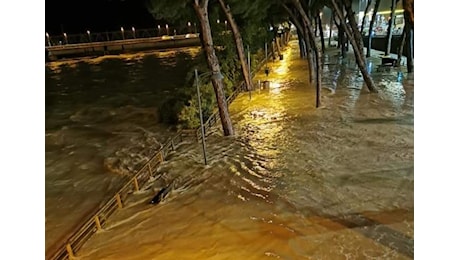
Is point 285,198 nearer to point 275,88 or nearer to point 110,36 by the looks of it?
point 275,88

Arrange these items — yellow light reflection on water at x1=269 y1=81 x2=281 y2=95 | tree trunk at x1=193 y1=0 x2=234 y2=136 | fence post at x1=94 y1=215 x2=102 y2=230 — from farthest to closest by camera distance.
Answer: yellow light reflection on water at x1=269 y1=81 x2=281 y2=95
tree trunk at x1=193 y1=0 x2=234 y2=136
fence post at x1=94 y1=215 x2=102 y2=230

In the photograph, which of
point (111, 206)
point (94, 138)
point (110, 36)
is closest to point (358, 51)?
point (94, 138)

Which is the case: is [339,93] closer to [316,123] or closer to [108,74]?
[316,123]

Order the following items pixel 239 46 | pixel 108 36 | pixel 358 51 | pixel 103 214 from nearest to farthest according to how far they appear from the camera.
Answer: pixel 103 214, pixel 358 51, pixel 239 46, pixel 108 36

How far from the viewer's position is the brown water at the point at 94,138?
27.2 ft

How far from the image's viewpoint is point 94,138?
1320 centimetres

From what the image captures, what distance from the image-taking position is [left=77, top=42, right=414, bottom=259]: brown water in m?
5.76

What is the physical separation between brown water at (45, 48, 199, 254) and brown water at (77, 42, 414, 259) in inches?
45.3

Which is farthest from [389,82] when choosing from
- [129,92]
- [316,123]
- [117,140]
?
[129,92]

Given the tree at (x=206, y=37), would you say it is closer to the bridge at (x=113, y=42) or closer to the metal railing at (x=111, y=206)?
the metal railing at (x=111, y=206)

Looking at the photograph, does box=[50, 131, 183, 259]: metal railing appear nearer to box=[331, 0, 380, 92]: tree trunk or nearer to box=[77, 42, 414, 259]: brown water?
box=[77, 42, 414, 259]: brown water

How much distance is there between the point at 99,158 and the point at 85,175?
1173 mm

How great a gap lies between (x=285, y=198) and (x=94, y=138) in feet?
26.7

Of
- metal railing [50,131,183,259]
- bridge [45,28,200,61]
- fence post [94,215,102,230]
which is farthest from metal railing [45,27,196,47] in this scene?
fence post [94,215,102,230]
